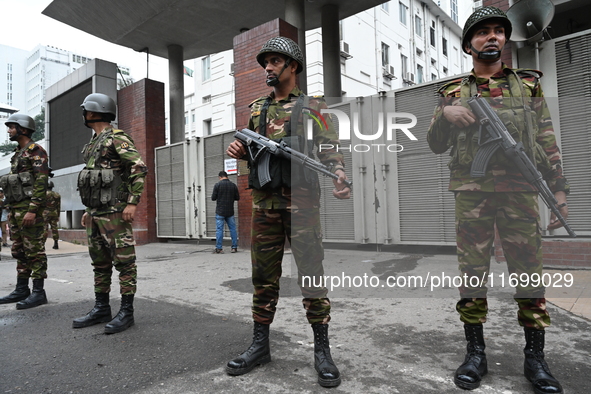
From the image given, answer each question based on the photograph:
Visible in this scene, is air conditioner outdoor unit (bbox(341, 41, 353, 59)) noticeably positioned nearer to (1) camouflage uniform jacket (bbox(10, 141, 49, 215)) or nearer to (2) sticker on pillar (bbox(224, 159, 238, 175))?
(2) sticker on pillar (bbox(224, 159, 238, 175))

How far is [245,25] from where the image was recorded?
37.2 feet

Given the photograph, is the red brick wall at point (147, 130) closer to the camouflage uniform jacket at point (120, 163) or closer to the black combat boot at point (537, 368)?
the camouflage uniform jacket at point (120, 163)

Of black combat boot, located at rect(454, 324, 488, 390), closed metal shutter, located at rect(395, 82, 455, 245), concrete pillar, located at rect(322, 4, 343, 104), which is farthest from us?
concrete pillar, located at rect(322, 4, 343, 104)

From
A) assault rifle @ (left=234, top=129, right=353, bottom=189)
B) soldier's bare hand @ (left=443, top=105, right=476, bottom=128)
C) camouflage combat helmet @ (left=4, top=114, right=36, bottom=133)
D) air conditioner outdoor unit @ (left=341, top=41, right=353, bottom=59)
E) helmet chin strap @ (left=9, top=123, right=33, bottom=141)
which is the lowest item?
assault rifle @ (left=234, top=129, right=353, bottom=189)

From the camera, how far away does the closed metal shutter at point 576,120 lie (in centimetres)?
300

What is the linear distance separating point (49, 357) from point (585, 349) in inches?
140

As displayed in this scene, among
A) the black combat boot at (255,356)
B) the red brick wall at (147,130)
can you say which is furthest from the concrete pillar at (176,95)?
the black combat boot at (255,356)

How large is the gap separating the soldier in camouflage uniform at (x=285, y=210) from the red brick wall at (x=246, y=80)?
5687mm

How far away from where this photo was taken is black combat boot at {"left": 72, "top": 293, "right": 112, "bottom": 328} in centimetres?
339

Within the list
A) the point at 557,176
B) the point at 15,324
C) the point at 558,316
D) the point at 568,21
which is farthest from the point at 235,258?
the point at 568,21

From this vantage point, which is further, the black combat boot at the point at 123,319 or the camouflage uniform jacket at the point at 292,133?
the black combat boot at the point at 123,319

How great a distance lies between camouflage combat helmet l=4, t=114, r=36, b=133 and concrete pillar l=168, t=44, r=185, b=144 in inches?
291

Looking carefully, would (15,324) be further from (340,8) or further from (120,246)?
(340,8)

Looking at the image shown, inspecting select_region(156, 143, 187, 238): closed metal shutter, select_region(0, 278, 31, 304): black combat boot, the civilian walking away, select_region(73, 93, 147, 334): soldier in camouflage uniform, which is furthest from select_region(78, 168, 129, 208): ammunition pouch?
select_region(156, 143, 187, 238): closed metal shutter
